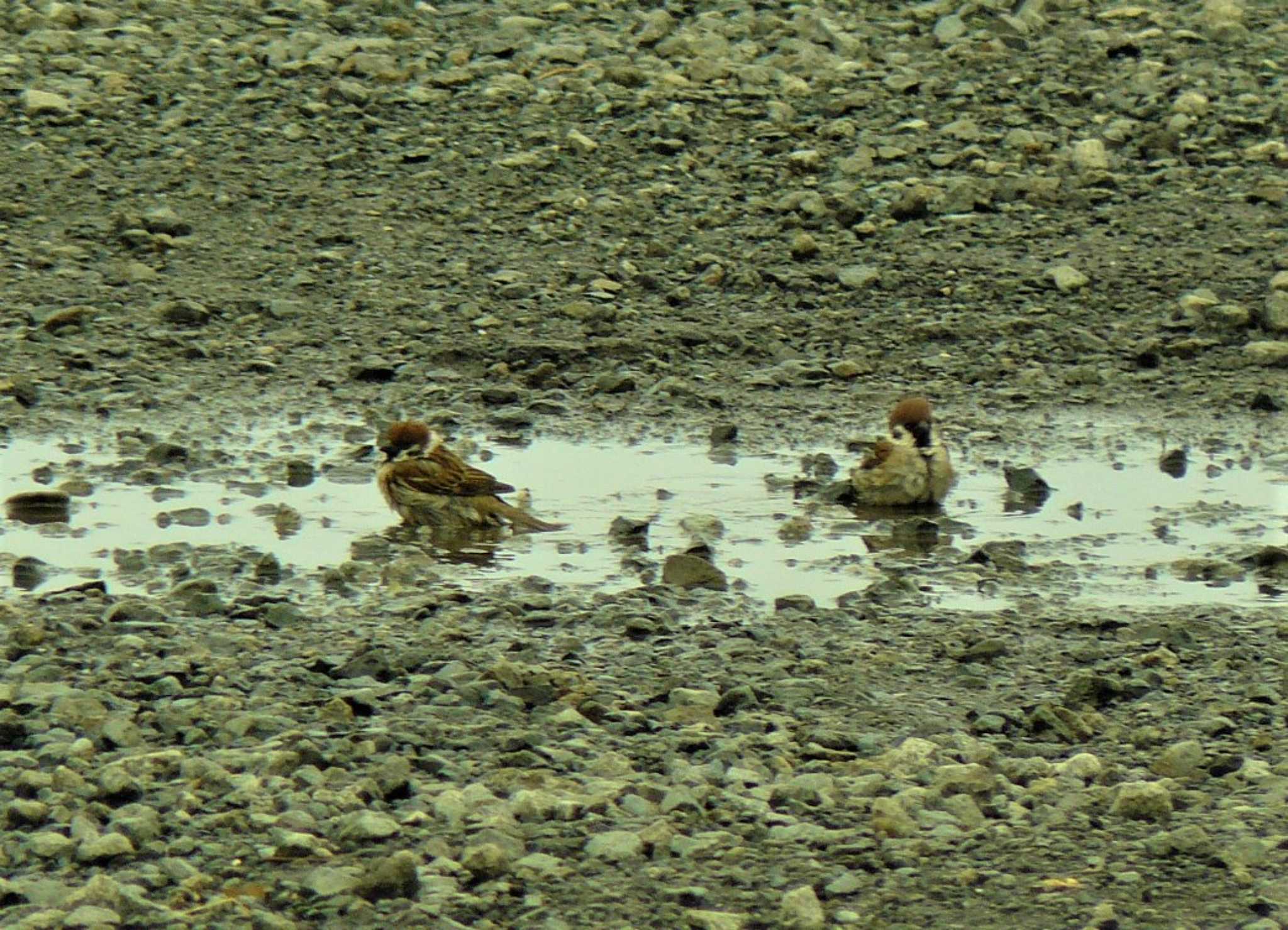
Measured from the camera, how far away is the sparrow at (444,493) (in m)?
10.3

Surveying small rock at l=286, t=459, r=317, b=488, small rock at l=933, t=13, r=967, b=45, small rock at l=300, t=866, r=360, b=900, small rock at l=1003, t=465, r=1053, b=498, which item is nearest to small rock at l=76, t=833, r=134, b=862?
small rock at l=300, t=866, r=360, b=900

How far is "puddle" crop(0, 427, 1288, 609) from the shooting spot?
31.1ft

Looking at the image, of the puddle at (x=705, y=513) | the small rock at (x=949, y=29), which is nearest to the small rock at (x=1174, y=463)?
the puddle at (x=705, y=513)

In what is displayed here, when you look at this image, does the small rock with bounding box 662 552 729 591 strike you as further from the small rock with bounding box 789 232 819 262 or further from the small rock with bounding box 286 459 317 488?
the small rock with bounding box 789 232 819 262

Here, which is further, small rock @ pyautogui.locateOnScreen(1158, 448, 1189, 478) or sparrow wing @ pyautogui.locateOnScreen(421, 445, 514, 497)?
small rock @ pyautogui.locateOnScreen(1158, 448, 1189, 478)

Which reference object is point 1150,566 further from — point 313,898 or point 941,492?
point 313,898

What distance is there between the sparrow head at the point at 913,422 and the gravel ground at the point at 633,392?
3.08 feet

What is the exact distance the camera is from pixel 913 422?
10.9m

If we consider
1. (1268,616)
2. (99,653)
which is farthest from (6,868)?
(1268,616)

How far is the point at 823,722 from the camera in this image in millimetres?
7484

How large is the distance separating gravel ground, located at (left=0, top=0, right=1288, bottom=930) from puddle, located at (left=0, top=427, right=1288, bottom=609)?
21 centimetres

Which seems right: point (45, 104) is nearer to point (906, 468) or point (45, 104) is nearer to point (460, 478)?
point (460, 478)

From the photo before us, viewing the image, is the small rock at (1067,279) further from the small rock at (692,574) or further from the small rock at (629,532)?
the small rock at (692,574)

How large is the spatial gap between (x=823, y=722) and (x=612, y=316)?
6.54 m
